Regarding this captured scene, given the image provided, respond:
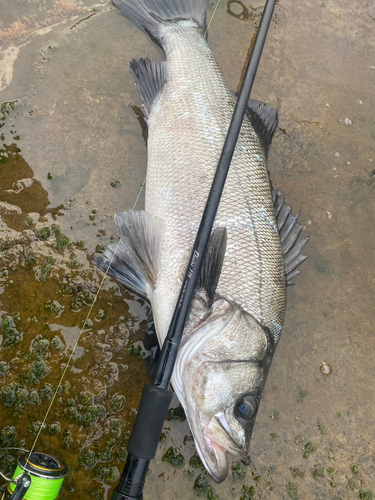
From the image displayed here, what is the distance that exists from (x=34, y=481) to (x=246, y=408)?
1100 millimetres

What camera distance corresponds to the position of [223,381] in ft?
6.21

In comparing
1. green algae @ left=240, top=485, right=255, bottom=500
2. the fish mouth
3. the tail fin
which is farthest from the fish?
green algae @ left=240, top=485, right=255, bottom=500

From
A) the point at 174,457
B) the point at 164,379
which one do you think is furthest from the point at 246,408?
the point at 174,457

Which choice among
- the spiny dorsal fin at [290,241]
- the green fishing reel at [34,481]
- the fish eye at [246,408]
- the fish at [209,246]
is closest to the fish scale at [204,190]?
the fish at [209,246]

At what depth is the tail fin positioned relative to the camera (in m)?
2.86

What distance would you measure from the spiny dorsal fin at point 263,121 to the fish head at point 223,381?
4.45ft

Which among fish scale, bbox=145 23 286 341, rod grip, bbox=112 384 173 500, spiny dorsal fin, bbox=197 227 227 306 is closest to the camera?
rod grip, bbox=112 384 173 500

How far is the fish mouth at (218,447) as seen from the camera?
181 cm

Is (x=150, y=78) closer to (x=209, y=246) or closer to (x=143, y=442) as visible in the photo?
(x=209, y=246)

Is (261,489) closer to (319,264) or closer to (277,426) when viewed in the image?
(277,426)

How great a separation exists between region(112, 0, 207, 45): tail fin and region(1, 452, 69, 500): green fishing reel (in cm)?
298

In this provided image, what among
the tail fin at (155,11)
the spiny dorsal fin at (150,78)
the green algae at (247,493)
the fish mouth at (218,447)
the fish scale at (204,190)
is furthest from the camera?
the tail fin at (155,11)

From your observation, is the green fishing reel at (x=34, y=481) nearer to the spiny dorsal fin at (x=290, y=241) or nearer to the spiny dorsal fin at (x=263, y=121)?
the spiny dorsal fin at (x=290, y=241)

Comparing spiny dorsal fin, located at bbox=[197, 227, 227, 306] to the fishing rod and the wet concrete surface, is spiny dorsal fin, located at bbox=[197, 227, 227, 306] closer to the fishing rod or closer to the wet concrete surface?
the fishing rod
